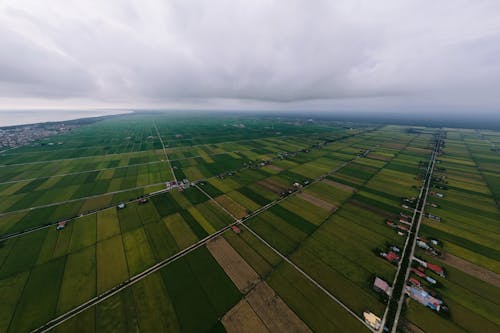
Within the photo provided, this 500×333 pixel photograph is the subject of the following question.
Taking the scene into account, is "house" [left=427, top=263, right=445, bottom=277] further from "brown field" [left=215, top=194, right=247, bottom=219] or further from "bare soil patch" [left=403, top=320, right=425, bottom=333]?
"brown field" [left=215, top=194, right=247, bottom=219]

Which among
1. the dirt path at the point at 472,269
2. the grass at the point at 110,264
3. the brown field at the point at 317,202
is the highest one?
the dirt path at the point at 472,269

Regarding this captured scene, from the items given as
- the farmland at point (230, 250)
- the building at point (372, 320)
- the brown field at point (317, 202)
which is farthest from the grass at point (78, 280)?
the brown field at point (317, 202)

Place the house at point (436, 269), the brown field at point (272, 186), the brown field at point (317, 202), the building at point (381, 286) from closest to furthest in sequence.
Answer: the building at point (381, 286) → the house at point (436, 269) → the brown field at point (317, 202) → the brown field at point (272, 186)

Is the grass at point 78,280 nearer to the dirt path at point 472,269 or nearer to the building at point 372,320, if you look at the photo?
the building at point 372,320

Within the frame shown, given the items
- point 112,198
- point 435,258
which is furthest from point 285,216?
point 112,198

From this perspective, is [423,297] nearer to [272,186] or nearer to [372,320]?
[372,320]

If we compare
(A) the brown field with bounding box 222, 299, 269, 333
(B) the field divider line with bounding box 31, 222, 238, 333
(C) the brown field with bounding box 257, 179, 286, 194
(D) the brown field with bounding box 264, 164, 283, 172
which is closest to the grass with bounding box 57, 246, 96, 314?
(B) the field divider line with bounding box 31, 222, 238, 333

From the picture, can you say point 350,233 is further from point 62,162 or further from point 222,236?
point 62,162
